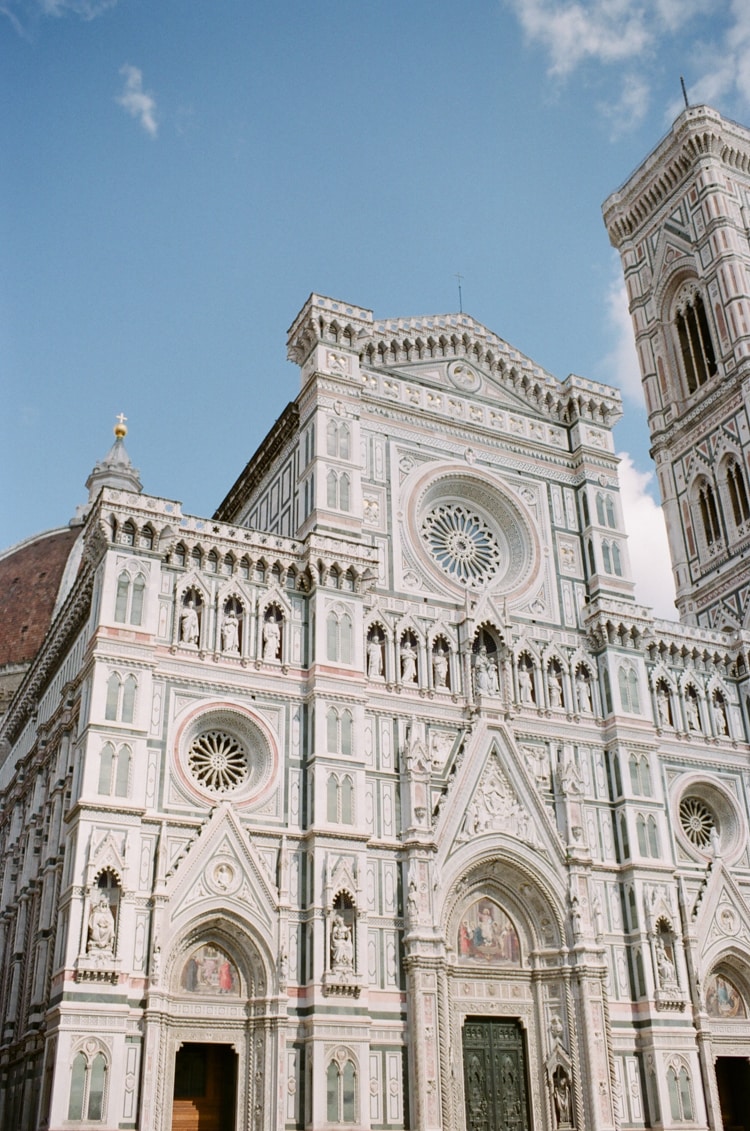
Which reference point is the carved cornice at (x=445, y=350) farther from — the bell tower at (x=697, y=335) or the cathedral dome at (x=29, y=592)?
the cathedral dome at (x=29, y=592)

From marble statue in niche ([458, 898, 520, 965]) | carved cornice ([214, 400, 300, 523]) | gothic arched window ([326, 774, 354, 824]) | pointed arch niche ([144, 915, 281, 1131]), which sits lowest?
pointed arch niche ([144, 915, 281, 1131])

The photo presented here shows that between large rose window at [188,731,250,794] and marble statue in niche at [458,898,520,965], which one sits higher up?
large rose window at [188,731,250,794]

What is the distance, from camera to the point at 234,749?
23.7 metres

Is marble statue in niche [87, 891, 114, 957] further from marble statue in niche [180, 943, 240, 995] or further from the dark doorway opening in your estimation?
the dark doorway opening

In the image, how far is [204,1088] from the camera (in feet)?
69.4

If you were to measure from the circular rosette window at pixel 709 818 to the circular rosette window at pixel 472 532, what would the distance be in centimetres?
660

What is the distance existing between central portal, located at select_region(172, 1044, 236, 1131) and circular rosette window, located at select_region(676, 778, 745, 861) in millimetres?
12235

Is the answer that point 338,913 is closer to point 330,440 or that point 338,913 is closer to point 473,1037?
A: point 473,1037

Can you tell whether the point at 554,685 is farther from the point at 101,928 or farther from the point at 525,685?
the point at 101,928

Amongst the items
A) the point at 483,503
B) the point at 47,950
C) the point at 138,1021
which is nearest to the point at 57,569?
the point at 483,503

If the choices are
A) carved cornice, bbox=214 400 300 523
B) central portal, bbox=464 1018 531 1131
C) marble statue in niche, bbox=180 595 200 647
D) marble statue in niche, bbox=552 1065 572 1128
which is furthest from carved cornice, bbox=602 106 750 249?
marble statue in niche, bbox=552 1065 572 1128

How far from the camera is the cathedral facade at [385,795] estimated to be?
21.0m

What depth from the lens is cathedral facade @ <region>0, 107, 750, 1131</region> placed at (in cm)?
2097

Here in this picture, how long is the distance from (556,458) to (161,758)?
14.3 m
